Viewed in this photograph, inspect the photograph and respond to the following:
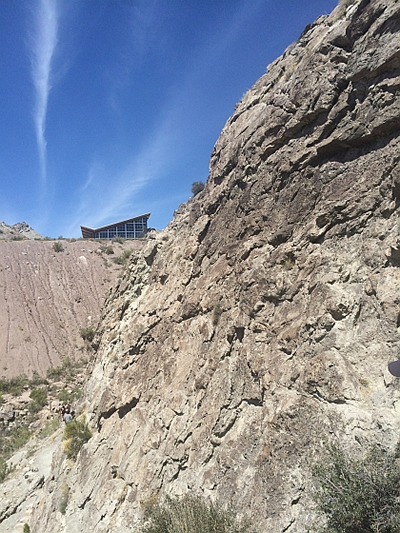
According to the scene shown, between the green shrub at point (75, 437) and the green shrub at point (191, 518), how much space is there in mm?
5407

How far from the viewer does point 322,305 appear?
5.85 meters

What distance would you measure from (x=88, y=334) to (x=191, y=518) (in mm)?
29944

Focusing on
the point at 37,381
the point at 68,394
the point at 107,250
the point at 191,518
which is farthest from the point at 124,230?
the point at 191,518

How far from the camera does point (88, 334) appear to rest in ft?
110

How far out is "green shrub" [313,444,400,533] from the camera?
378 cm

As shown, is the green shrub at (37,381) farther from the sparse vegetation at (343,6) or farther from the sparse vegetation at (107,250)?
the sparse vegetation at (343,6)

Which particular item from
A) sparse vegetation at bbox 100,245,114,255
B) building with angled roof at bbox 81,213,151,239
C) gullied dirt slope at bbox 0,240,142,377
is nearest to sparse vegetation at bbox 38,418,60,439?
gullied dirt slope at bbox 0,240,142,377

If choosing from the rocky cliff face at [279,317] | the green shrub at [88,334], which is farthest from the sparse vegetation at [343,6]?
the green shrub at [88,334]

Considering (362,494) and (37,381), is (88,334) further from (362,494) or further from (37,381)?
(362,494)

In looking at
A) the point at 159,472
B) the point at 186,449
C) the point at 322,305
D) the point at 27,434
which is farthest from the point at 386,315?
the point at 27,434

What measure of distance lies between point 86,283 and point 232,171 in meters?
34.7

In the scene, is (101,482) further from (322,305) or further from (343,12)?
(343,12)

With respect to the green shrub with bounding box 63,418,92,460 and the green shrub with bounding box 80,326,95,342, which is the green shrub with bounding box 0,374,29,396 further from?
the green shrub with bounding box 63,418,92,460

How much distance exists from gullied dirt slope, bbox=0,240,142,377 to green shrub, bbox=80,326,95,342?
2.25ft
